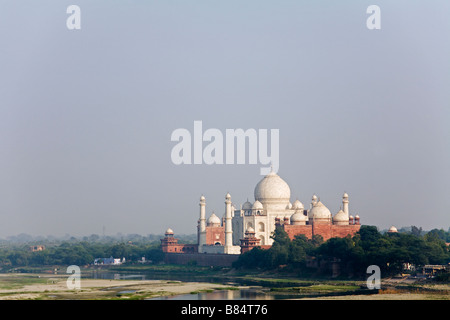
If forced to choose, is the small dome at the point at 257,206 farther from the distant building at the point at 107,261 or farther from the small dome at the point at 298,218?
the distant building at the point at 107,261

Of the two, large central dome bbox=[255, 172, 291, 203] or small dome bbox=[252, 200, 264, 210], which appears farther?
large central dome bbox=[255, 172, 291, 203]

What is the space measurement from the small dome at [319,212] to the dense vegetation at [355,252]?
3.22 meters

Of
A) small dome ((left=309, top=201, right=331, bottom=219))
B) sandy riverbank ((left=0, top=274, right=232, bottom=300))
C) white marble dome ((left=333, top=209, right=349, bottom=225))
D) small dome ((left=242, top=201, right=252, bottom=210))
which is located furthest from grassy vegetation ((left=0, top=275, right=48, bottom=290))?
white marble dome ((left=333, top=209, right=349, bottom=225))

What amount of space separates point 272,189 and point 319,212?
5.31 meters

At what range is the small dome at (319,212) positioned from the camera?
74.4 metres

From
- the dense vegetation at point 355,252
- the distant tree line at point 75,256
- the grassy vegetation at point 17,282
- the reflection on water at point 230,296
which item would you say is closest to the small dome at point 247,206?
the dense vegetation at point 355,252

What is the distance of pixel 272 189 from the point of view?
77.4 m

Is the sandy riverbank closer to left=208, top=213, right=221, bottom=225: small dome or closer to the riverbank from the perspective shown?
the riverbank

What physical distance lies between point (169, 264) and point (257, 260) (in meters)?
15.7

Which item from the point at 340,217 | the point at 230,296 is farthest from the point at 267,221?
the point at 230,296

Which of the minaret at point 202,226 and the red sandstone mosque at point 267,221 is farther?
the minaret at point 202,226

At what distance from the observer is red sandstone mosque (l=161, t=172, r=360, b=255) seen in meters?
73.6
